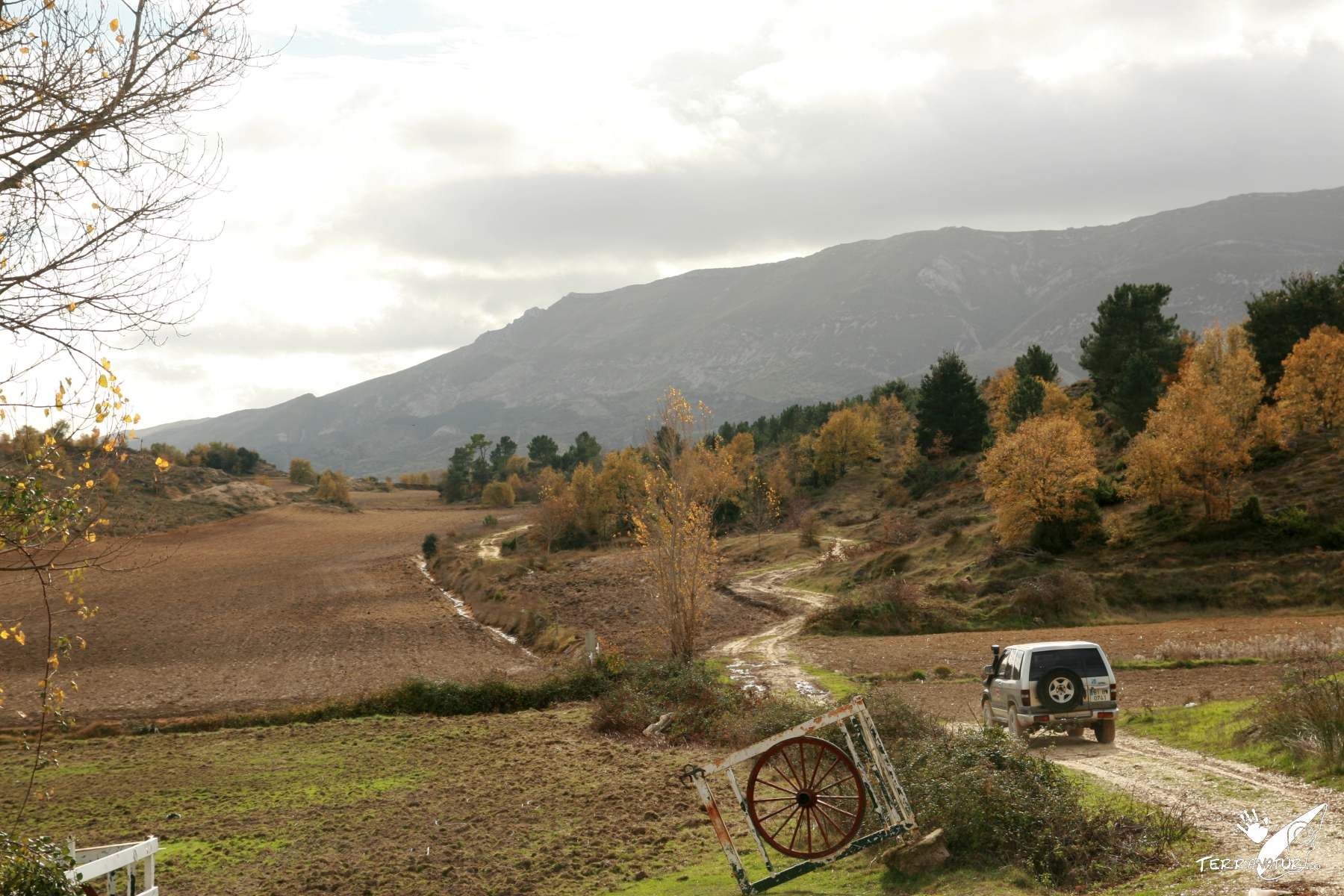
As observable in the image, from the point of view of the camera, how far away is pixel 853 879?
427 inches

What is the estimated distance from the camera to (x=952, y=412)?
89.4 metres

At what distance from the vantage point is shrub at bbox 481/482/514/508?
497 feet

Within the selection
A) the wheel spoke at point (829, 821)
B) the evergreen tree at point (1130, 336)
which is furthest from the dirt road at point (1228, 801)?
the evergreen tree at point (1130, 336)

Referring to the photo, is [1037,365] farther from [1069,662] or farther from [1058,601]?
[1069,662]

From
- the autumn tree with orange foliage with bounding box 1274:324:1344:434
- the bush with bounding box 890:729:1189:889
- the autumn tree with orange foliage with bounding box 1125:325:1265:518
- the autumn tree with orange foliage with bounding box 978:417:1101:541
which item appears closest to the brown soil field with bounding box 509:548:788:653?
the autumn tree with orange foliage with bounding box 978:417:1101:541

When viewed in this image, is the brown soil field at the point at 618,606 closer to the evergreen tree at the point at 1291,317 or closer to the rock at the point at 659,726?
the rock at the point at 659,726

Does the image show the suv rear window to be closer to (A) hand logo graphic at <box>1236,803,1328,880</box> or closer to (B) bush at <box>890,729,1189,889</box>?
(B) bush at <box>890,729,1189,889</box>

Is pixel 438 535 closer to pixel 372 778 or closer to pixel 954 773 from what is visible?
pixel 372 778

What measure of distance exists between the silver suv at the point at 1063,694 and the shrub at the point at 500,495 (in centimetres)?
13661

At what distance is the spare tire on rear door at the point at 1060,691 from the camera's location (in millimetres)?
18688

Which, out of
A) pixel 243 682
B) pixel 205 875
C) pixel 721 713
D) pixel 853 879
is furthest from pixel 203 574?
pixel 853 879

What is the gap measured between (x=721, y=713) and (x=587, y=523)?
71264 millimetres

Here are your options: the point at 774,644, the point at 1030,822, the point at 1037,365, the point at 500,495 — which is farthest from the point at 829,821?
the point at 500,495

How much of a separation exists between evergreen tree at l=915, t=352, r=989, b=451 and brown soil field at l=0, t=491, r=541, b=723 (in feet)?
163
